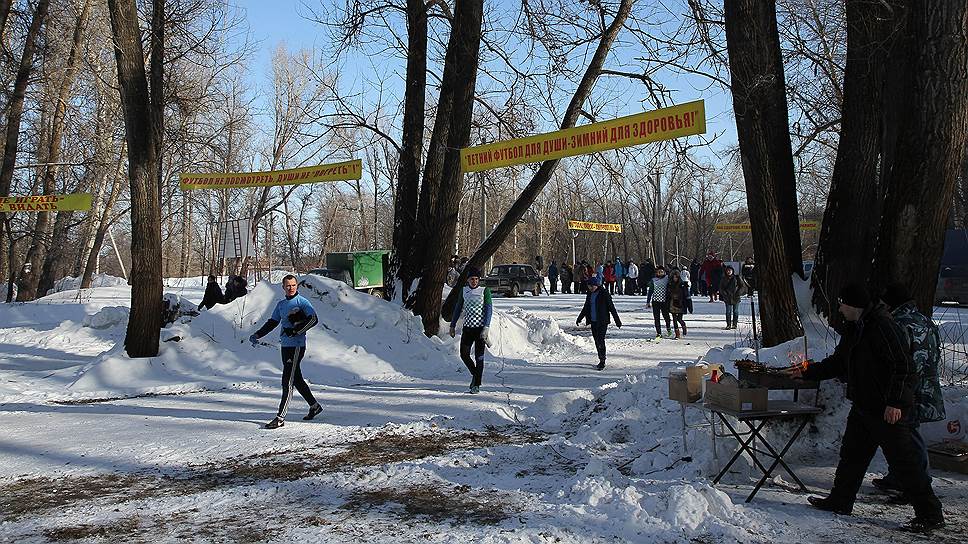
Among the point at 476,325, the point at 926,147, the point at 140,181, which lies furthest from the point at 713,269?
the point at 926,147

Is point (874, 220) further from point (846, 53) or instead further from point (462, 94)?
point (462, 94)

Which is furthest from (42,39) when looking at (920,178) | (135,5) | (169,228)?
(169,228)

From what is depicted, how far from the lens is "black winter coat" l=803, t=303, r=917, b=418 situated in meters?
4.90

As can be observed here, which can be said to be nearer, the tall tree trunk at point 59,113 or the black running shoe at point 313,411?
the black running shoe at point 313,411

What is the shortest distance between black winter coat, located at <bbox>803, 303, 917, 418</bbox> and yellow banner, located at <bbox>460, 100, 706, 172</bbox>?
5.49 metres

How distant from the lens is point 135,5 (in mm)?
12844

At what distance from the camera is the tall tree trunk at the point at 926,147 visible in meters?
6.94

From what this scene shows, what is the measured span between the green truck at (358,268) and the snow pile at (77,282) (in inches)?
420

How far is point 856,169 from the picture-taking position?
341 inches


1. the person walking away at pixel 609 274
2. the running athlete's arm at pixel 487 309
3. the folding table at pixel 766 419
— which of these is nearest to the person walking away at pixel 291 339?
the running athlete's arm at pixel 487 309

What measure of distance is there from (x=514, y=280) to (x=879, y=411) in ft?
106

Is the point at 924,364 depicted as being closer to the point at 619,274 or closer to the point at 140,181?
the point at 140,181

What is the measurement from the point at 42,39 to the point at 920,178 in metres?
22.7

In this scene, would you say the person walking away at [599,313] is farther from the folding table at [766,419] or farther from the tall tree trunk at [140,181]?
the tall tree trunk at [140,181]
